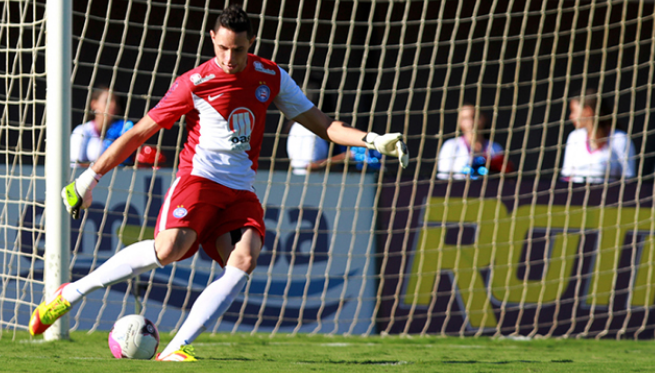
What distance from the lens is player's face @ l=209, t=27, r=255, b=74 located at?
326cm

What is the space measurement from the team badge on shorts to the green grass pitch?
617 mm

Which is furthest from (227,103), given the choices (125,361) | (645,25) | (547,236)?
(645,25)

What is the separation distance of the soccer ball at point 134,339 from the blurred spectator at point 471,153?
9.94 ft

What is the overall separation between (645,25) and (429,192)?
501 cm

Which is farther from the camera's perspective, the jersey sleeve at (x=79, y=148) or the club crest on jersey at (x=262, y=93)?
the jersey sleeve at (x=79, y=148)

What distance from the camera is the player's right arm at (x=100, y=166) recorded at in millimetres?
3350

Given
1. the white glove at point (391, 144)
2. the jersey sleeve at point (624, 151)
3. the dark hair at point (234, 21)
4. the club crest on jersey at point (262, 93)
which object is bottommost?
the white glove at point (391, 144)

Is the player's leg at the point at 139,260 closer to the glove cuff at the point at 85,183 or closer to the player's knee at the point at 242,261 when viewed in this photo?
the player's knee at the point at 242,261

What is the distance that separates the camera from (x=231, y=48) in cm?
330

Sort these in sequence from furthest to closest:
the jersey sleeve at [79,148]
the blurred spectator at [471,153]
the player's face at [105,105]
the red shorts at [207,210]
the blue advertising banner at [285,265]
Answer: the blurred spectator at [471,153] < the jersey sleeve at [79,148] < the blue advertising banner at [285,265] < the player's face at [105,105] < the red shorts at [207,210]

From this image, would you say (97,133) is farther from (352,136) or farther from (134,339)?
(352,136)

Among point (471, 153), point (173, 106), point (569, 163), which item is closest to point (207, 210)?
point (173, 106)

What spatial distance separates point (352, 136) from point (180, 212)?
82 centimetres

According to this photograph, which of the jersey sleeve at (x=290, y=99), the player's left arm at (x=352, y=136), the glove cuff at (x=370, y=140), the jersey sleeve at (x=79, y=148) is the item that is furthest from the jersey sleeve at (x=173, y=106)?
the jersey sleeve at (x=79, y=148)
